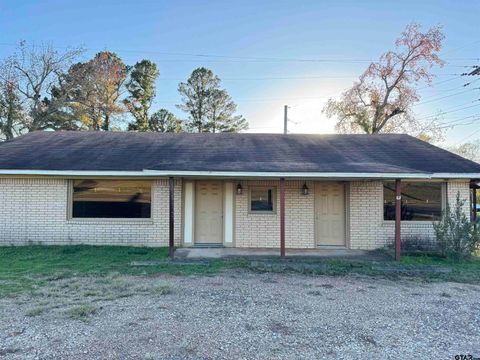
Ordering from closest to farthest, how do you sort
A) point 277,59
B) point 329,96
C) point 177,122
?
point 277,59
point 329,96
point 177,122

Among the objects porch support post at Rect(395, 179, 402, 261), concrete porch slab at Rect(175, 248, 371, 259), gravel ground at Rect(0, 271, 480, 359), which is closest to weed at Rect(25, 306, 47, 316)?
gravel ground at Rect(0, 271, 480, 359)

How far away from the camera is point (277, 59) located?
76.6 ft

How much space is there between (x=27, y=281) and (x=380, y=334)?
614cm

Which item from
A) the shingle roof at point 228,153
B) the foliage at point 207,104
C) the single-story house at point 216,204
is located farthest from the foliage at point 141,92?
the single-story house at point 216,204

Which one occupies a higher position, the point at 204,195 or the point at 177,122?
the point at 177,122

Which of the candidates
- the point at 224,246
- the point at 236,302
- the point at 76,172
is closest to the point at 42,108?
the point at 76,172

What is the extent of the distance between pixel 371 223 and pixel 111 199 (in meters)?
7.77

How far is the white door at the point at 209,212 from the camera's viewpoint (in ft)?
34.1

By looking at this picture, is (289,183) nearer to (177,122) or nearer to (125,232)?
(125,232)

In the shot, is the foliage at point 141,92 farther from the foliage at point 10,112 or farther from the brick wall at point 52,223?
the brick wall at point 52,223

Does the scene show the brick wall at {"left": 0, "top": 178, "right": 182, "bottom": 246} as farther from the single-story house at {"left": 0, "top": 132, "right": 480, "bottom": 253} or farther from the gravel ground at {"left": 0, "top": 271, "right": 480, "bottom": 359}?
the gravel ground at {"left": 0, "top": 271, "right": 480, "bottom": 359}

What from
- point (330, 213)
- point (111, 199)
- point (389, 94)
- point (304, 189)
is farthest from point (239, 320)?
point (389, 94)

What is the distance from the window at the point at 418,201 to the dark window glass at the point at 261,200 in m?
3.37

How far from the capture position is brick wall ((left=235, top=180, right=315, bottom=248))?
1029cm
